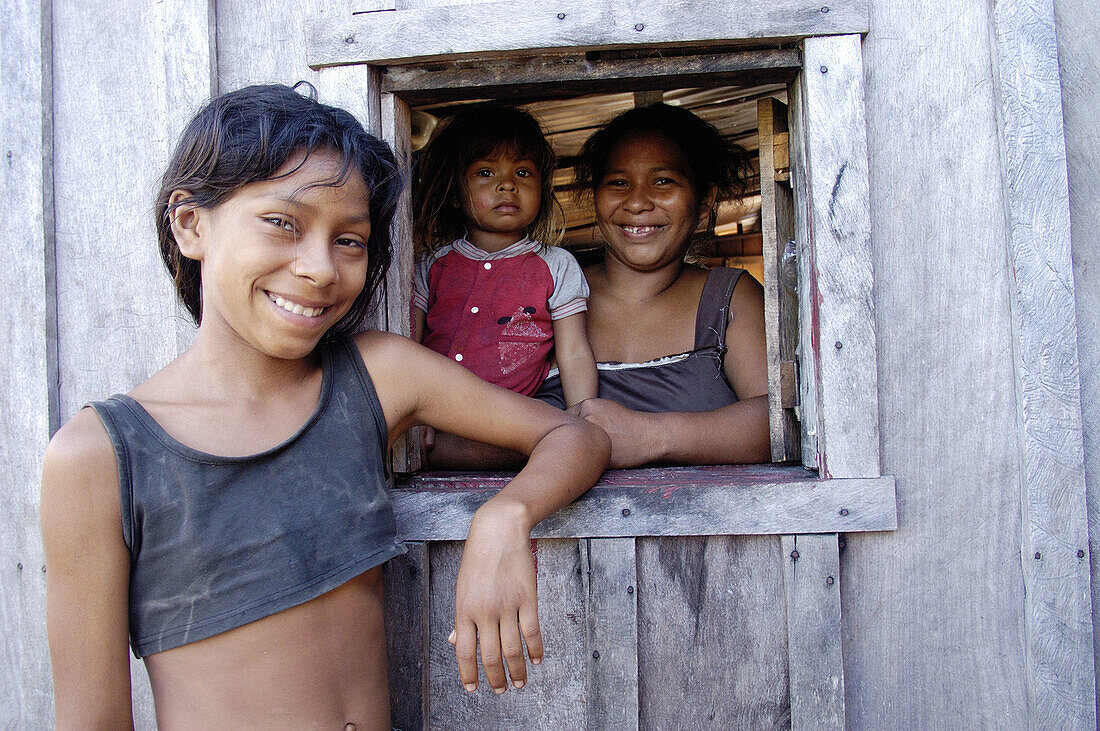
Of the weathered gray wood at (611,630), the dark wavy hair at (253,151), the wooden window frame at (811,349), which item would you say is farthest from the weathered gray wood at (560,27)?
the weathered gray wood at (611,630)

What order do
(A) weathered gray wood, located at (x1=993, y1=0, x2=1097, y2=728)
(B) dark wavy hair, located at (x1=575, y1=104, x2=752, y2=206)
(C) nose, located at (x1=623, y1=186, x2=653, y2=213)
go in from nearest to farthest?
1. (A) weathered gray wood, located at (x1=993, y1=0, x2=1097, y2=728)
2. (C) nose, located at (x1=623, y1=186, x2=653, y2=213)
3. (B) dark wavy hair, located at (x1=575, y1=104, x2=752, y2=206)

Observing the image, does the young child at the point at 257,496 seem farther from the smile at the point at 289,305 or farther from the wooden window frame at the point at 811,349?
the wooden window frame at the point at 811,349

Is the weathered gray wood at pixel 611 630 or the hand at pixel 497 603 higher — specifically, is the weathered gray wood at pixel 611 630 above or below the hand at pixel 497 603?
below

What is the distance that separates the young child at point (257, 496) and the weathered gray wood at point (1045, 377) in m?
1.04

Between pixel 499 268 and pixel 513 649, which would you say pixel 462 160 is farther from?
pixel 513 649

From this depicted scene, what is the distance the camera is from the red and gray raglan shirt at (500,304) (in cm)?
249

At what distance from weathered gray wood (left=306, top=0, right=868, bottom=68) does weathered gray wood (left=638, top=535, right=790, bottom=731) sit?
1146mm

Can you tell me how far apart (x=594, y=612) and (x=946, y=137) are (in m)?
1.35

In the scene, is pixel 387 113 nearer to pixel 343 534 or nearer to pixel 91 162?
pixel 91 162

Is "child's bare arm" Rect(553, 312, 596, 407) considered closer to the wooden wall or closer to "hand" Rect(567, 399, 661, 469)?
"hand" Rect(567, 399, 661, 469)

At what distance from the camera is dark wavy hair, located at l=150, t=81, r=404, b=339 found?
1.43 meters

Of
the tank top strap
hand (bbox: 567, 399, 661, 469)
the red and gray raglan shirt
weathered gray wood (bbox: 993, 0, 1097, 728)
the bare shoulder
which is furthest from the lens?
the tank top strap

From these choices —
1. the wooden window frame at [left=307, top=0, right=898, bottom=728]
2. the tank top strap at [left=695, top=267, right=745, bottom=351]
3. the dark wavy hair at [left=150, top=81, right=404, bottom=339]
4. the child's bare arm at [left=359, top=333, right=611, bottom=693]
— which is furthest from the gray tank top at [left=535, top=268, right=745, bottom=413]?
the dark wavy hair at [left=150, top=81, right=404, bottom=339]

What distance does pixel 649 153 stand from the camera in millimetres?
2777
